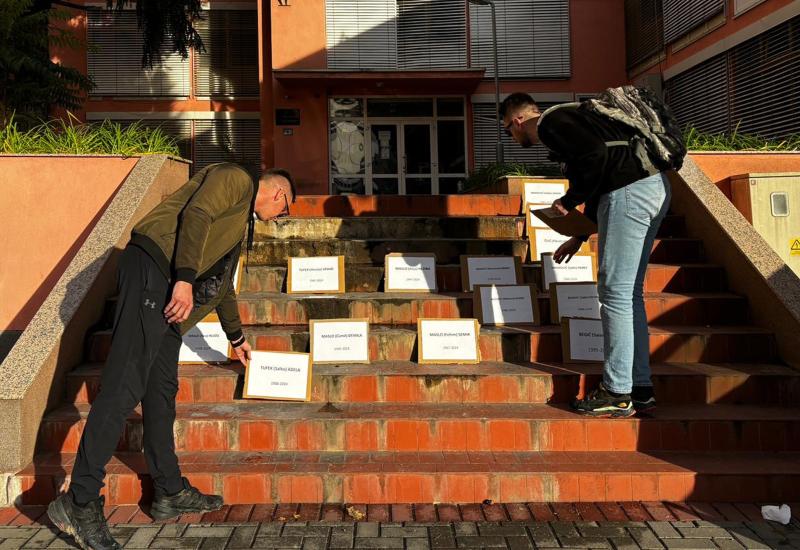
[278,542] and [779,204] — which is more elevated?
[779,204]

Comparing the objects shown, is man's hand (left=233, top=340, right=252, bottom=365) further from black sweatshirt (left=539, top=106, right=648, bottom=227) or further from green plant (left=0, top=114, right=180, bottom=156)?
green plant (left=0, top=114, right=180, bottom=156)

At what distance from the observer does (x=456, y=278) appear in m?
5.98

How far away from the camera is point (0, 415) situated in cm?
375

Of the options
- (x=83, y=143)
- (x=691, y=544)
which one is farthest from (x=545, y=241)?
(x=83, y=143)

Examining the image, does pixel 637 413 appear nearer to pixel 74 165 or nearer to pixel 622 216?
pixel 622 216

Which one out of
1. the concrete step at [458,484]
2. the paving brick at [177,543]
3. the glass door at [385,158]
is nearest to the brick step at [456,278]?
the concrete step at [458,484]

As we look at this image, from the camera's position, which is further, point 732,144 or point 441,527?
point 732,144

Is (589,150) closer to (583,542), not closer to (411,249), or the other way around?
(583,542)

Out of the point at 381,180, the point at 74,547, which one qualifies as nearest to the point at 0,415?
the point at 74,547

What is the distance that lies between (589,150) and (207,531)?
2841 mm

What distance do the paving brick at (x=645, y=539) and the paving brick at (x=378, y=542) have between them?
3.71 ft

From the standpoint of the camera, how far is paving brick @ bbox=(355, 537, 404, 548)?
121 inches

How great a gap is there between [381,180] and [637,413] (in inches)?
487

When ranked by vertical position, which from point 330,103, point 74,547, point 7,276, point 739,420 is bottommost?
point 74,547
